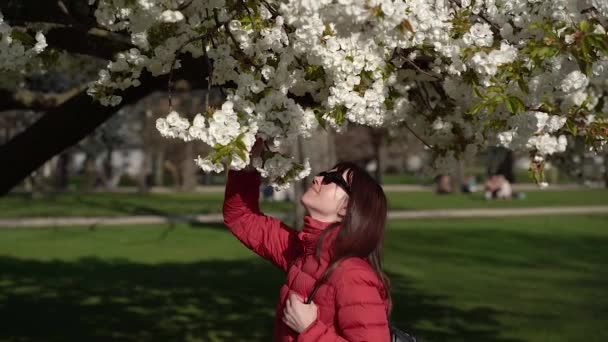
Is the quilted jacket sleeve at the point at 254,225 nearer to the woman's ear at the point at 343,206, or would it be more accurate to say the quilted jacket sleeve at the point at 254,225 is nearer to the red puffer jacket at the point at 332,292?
the red puffer jacket at the point at 332,292

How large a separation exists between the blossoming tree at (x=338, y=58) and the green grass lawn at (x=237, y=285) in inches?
219

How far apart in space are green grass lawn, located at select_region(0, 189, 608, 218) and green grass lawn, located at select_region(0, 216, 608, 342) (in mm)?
6277

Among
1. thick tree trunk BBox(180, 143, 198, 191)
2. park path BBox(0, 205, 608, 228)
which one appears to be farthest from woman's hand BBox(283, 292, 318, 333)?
thick tree trunk BBox(180, 143, 198, 191)

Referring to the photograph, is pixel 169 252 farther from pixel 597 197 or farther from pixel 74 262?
pixel 597 197

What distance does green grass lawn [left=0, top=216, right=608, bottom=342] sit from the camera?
9.95 m

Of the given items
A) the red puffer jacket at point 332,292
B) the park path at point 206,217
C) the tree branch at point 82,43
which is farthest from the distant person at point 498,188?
the red puffer jacket at point 332,292

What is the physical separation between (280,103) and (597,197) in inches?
1548

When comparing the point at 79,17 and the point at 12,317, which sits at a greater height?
the point at 79,17

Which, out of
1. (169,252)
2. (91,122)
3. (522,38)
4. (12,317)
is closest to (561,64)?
(522,38)

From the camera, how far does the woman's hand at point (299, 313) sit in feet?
11.8

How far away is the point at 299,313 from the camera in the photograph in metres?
3.62

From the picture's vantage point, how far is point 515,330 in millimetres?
10000

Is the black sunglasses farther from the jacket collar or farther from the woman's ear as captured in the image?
the jacket collar

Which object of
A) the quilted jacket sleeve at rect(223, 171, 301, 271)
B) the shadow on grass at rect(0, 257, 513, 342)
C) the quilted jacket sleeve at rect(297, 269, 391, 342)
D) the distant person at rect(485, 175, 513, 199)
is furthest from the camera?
the distant person at rect(485, 175, 513, 199)
